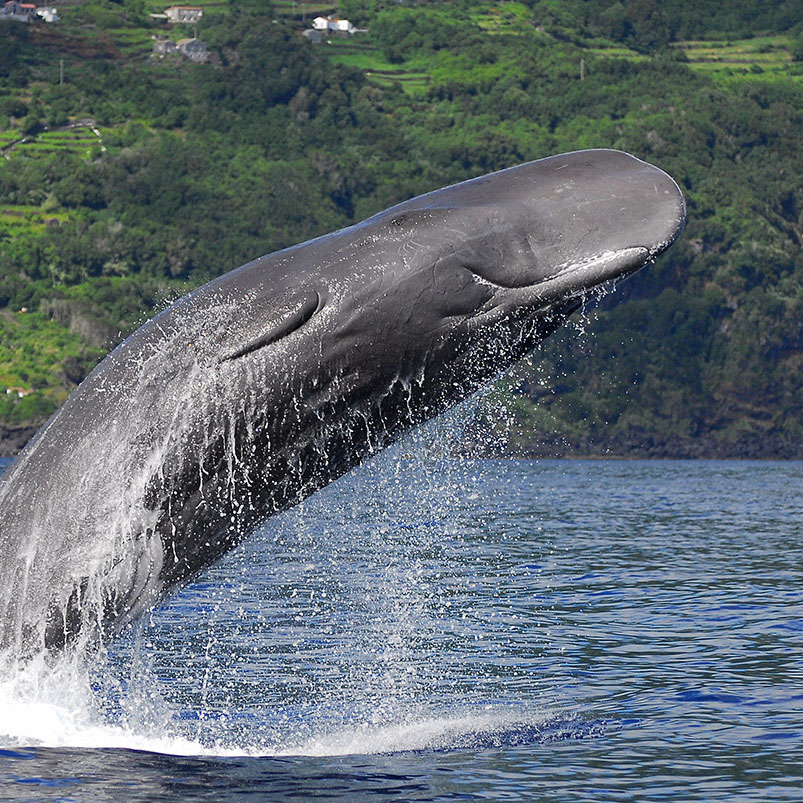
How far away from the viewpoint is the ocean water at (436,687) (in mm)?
12219

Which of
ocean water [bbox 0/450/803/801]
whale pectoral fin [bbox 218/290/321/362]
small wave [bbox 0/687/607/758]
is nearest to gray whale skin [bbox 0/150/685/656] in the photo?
whale pectoral fin [bbox 218/290/321/362]

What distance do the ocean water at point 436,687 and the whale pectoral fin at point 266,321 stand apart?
7.39 feet

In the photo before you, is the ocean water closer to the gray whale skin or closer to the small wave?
the small wave

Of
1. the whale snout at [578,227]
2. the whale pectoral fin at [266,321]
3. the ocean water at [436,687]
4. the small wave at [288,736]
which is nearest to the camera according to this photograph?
the whale snout at [578,227]

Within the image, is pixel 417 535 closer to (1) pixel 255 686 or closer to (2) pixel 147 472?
(1) pixel 255 686

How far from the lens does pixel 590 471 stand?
121 meters

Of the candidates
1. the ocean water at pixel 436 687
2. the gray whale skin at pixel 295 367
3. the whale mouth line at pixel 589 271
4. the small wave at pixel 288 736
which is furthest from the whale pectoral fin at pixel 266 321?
the small wave at pixel 288 736

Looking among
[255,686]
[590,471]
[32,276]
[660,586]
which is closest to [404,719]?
[255,686]

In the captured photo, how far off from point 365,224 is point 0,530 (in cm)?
346

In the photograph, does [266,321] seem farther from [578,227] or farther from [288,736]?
[288,736]

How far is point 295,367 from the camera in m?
10.3

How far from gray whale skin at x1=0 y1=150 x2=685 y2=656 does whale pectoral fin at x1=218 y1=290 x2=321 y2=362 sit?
0.01 m

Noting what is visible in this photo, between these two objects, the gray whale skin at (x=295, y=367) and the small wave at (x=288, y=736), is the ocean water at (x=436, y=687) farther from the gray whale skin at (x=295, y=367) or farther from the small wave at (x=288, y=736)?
the gray whale skin at (x=295, y=367)

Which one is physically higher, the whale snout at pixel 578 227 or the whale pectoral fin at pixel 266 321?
the whale snout at pixel 578 227
